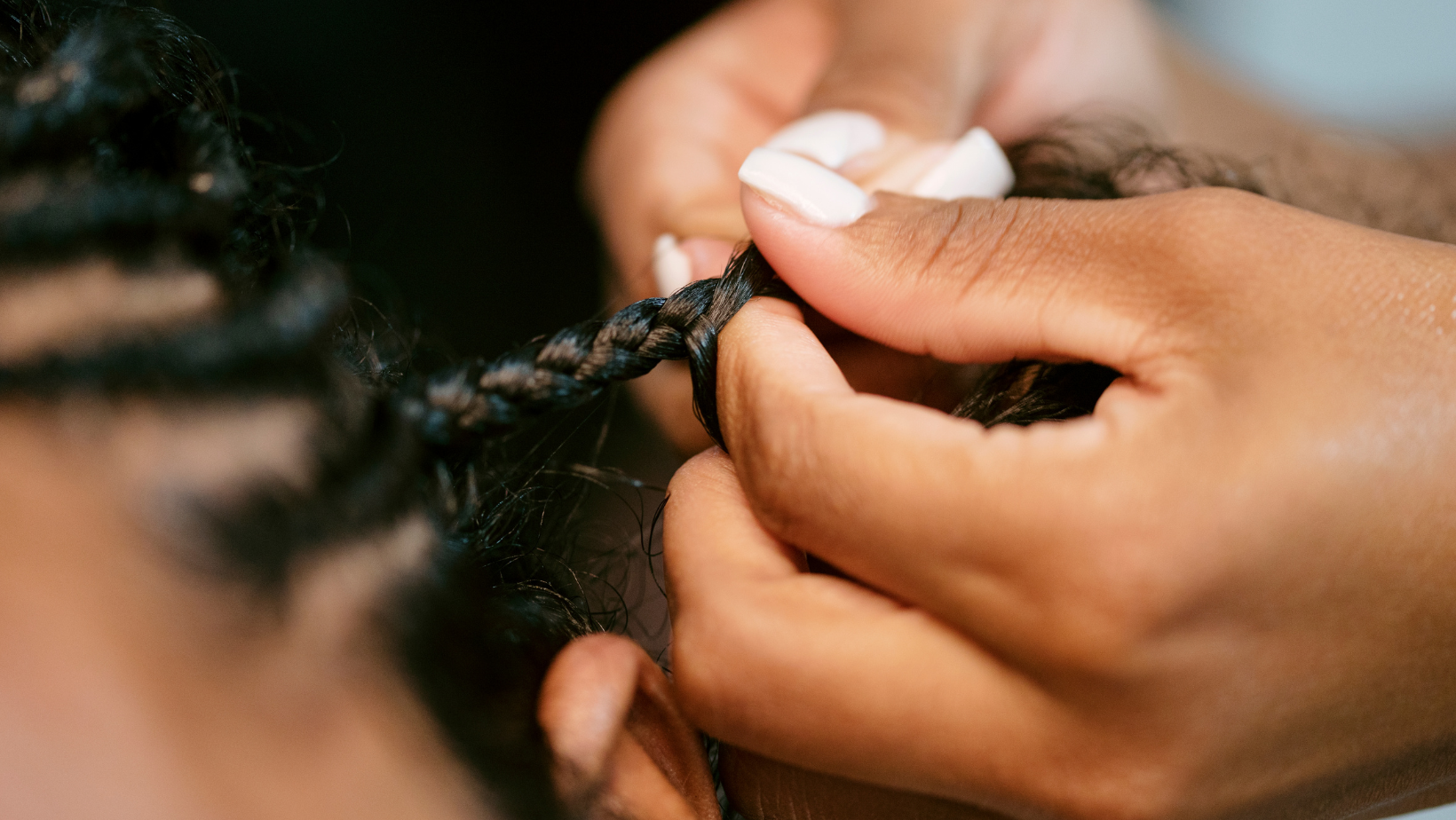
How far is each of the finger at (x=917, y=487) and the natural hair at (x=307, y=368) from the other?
84 mm

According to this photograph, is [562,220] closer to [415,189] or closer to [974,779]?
[415,189]

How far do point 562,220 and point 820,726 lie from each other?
1.11 meters

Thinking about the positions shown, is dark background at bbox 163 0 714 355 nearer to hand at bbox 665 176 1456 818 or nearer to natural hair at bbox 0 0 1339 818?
natural hair at bbox 0 0 1339 818

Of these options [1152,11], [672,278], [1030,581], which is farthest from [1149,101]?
[1030,581]

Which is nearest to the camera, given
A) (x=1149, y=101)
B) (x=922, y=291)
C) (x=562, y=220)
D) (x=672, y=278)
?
(x=922, y=291)

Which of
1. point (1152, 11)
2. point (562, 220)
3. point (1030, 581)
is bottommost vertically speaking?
point (562, 220)

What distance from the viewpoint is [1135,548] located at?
1.23ft

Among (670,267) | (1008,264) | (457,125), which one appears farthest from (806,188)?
(457,125)

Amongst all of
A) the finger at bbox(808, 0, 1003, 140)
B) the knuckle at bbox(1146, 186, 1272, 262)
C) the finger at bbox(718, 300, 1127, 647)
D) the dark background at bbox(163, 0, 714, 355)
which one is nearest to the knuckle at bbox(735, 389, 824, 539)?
the finger at bbox(718, 300, 1127, 647)

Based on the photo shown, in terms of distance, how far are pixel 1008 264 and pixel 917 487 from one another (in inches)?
6.6

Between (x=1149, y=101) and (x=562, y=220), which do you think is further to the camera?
(x=562, y=220)

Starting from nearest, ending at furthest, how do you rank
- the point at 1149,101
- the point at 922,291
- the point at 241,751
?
1. the point at 241,751
2. the point at 922,291
3. the point at 1149,101

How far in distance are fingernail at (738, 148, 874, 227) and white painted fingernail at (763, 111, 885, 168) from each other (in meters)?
0.16

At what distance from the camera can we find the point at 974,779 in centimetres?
43
